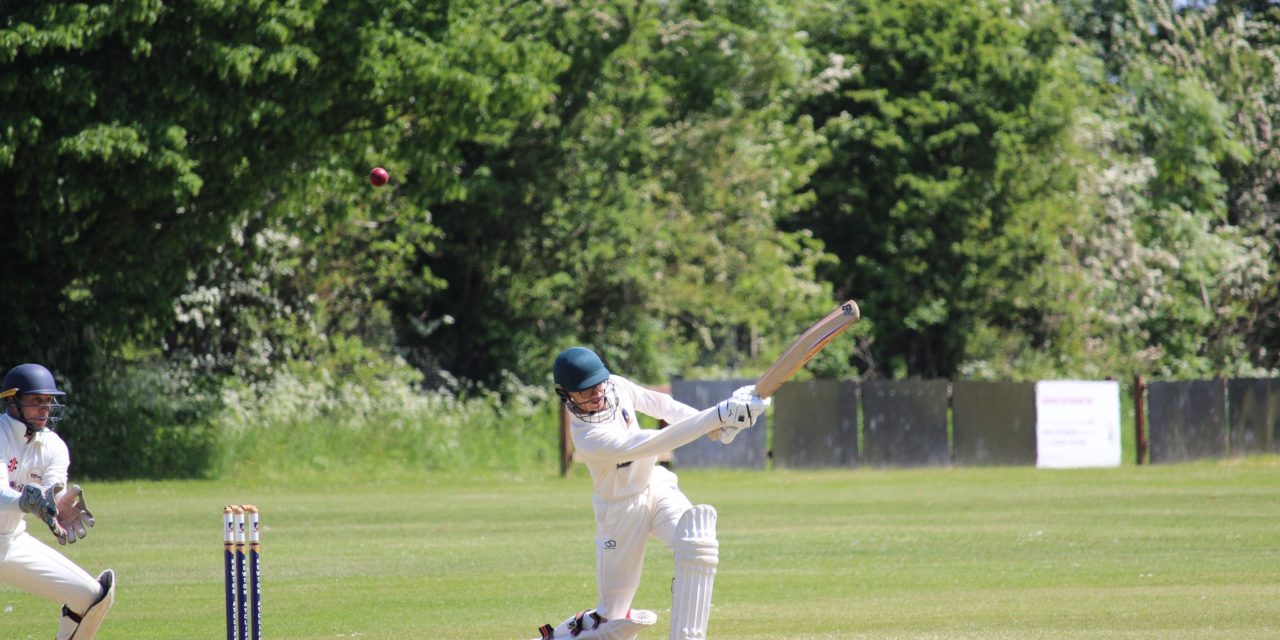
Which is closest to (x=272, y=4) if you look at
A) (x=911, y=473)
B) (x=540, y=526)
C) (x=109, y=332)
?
(x=109, y=332)

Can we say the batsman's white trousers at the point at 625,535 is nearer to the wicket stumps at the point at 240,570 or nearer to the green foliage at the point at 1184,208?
the wicket stumps at the point at 240,570

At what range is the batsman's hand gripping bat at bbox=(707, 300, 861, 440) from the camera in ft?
20.5

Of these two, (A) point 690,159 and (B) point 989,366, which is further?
(B) point 989,366

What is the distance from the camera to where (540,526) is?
15.9 meters

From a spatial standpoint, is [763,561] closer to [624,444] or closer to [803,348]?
[624,444]

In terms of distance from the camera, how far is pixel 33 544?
7.47 meters

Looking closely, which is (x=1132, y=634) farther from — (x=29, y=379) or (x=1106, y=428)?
(x=1106, y=428)

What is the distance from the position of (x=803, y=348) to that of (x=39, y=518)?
11.6ft

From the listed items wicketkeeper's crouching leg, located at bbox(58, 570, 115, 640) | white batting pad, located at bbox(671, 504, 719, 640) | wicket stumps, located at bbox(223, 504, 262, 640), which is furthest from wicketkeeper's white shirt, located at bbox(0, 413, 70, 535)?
white batting pad, located at bbox(671, 504, 719, 640)

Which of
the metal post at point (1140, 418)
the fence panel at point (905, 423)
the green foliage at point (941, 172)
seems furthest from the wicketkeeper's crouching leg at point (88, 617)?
the green foliage at point (941, 172)

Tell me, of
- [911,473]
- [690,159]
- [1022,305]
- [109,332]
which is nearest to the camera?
[109,332]

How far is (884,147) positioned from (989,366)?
5.41 meters

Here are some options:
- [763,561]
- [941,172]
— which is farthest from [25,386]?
[941,172]

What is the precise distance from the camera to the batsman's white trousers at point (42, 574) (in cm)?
735
